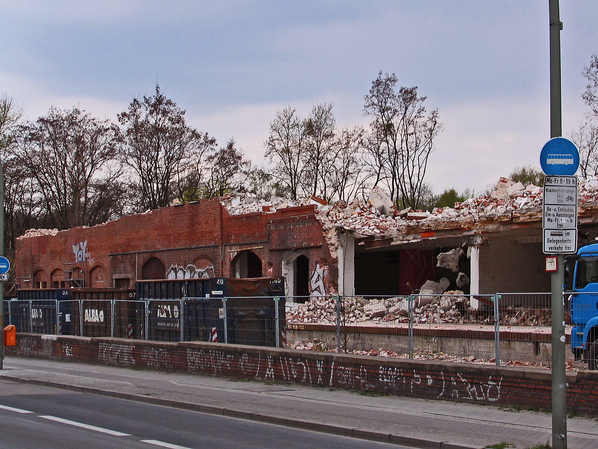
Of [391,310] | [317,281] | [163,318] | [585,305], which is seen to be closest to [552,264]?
[585,305]

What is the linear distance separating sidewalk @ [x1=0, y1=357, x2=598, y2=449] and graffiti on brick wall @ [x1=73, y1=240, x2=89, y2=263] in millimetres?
27590

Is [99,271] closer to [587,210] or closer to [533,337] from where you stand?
[587,210]

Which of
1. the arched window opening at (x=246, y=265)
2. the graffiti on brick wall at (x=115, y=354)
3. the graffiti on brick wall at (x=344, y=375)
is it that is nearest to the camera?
the graffiti on brick wall at (x=344, y=375)

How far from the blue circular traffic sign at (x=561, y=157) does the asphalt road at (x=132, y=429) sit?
4.28 m

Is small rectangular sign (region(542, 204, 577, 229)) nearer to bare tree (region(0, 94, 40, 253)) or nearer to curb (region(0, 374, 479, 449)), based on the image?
curb (region(0, 374, 479, 449))

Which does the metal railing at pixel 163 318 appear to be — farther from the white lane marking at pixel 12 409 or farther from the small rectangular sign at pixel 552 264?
the small rectangular sign at pixel 552 264

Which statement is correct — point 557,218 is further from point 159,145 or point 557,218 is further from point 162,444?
point 159,145

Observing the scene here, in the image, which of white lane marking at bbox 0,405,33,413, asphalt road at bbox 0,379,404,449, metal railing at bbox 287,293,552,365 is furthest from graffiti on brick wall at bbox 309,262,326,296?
white lane marking at bbox 0,405,33,413

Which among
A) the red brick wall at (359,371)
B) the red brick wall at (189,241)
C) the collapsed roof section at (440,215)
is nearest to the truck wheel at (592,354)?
the red brick wall at (359,371)

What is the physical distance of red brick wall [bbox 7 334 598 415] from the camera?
11273 millimetres

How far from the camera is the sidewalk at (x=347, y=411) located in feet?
31.8

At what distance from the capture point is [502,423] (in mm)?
10516

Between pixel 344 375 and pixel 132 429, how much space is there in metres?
5.02

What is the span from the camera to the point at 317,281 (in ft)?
98.3
